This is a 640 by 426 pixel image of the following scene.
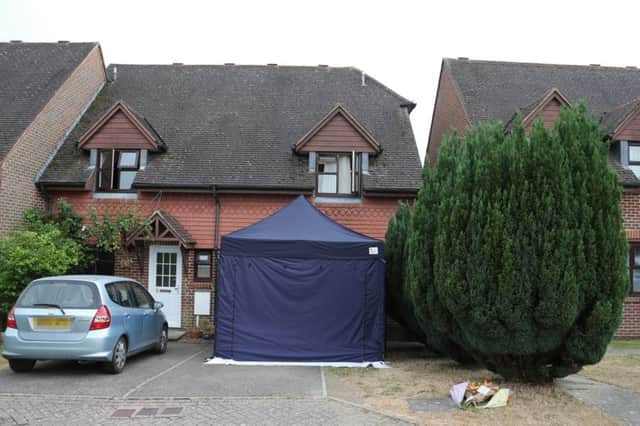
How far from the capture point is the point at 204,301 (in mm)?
14203

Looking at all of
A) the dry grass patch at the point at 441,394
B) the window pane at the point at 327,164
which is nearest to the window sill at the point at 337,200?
the window pane at the point at 327,164

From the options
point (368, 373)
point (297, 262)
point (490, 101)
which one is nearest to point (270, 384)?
point (368, 373)

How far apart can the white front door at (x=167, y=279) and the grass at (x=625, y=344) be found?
10.6 m

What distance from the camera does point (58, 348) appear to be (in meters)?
8.09

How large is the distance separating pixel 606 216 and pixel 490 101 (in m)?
10.7

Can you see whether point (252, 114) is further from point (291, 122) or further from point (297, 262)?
point (297, 262)

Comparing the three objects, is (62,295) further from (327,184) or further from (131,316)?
(327,184)

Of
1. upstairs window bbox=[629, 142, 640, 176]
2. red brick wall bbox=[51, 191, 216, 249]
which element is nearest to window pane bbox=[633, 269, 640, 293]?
upstairs window bbox=[629, 142, 640, 176]

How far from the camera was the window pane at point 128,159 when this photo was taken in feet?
49.2

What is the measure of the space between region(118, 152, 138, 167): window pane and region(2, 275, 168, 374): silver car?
6.68m

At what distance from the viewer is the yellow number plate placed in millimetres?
→ 8172

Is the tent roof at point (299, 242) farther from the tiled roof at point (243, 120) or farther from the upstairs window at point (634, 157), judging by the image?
the upstairs window at point (634, 157)

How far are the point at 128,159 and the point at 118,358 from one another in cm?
765

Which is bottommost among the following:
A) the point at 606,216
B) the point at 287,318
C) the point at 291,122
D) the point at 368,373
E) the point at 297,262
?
the point at 368,373
